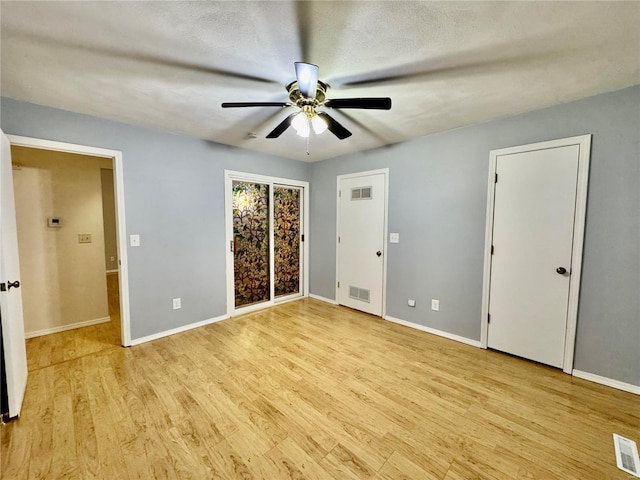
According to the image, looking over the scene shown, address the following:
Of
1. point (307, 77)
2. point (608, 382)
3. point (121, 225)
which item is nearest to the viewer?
point (307, 77)

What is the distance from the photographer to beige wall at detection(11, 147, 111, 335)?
2932 millimetres

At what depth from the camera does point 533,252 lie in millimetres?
2432

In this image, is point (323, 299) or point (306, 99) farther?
point (323, 299)

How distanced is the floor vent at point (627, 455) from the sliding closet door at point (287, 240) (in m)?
3.67

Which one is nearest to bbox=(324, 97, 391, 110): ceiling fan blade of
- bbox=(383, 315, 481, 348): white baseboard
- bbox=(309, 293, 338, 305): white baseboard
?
bbox=(383, 315, 481, 348): white baseboard

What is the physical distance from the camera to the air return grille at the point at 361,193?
144 inches

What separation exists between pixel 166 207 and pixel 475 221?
11.4 feet

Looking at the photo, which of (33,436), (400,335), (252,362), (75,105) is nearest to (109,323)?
(33,436)

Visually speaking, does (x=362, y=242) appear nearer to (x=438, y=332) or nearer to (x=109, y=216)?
(x=438, y=332)

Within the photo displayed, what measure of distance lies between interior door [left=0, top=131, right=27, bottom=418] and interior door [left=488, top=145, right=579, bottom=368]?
3.98 meters

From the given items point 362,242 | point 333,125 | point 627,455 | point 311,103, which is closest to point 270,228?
point 362,242

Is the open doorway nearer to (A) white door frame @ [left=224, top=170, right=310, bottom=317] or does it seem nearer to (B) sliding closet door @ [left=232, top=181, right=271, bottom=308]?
(A) white door frame @ [left=224, top=170, right=310, bottom=317]

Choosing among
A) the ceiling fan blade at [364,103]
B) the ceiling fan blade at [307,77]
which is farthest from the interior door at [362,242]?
the ceiling fan blade at [307,77]

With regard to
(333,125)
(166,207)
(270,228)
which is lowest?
(270,228)
